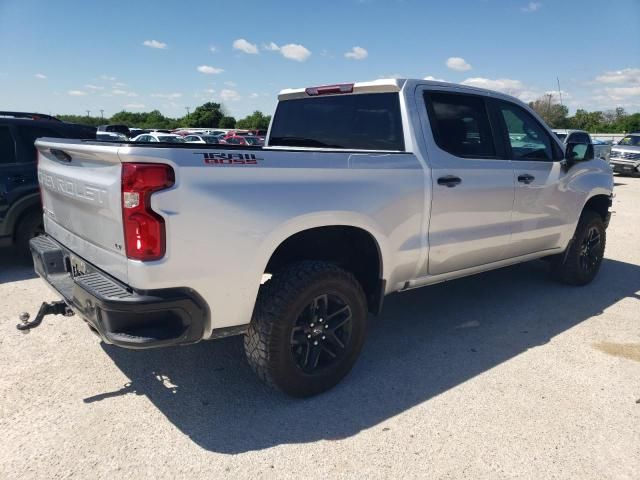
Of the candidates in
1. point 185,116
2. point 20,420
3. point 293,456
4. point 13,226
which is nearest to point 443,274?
point 293,456

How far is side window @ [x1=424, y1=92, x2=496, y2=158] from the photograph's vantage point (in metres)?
3.65

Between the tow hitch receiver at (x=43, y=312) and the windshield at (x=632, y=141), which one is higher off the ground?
the windshield at (x=632, y=141)

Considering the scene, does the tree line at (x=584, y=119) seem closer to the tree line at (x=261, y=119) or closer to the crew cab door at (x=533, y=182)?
the tree line at (x=261, y=119)

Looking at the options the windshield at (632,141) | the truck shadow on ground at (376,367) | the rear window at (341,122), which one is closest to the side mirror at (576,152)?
the truck shadow on ground at (376,367)

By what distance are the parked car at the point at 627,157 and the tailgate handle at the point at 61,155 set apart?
68.8 feet

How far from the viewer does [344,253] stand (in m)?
3.50

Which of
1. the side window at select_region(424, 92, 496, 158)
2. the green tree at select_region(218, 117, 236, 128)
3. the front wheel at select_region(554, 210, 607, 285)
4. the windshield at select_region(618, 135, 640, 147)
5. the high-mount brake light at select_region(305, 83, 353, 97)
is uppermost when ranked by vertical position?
the green tree at select_region(218, 117, 236, 128)

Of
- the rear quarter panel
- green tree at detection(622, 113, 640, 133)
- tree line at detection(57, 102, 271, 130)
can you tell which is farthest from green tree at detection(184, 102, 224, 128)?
the rear quarter panel

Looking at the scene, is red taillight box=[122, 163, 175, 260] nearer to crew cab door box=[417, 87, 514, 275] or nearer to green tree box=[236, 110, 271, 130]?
crew cab door box=[417, 87, 514, 275]

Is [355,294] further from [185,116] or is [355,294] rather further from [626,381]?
[185,116]

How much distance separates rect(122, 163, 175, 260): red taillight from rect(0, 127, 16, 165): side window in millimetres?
4127

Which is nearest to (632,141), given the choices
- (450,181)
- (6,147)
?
(450,181)

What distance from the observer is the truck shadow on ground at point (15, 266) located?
5.44 meters

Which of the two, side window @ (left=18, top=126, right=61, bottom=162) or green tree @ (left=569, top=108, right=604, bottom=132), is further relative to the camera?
green tree @ (left=569, top=108, right=604, bottom=132)
